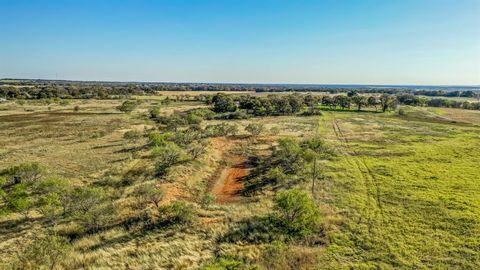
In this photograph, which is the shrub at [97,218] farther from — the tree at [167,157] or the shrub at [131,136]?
the shrub at [131,136]

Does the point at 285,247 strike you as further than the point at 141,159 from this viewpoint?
No

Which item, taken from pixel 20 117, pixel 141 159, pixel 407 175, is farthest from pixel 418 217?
pixel 20 117

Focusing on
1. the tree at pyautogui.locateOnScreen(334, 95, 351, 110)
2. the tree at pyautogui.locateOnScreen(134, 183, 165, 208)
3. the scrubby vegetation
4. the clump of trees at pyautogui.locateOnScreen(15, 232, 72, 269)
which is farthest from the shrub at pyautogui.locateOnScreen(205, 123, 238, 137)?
the tree at pyautogui.locateOnScreen(334, 95, 351, 110)

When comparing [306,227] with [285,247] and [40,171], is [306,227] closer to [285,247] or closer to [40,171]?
[285,247]

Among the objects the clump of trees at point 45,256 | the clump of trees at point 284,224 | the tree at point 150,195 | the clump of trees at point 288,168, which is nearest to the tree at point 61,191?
the tree at point 150,195

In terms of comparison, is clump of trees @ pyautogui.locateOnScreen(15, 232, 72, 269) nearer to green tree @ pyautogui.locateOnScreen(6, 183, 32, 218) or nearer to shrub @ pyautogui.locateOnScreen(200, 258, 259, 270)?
green tree @ pyautogui.locateOnScreen(6, 183, 32, 218)

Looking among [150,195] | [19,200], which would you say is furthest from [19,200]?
[150,195]

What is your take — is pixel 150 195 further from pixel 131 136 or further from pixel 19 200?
pixel 131 136
